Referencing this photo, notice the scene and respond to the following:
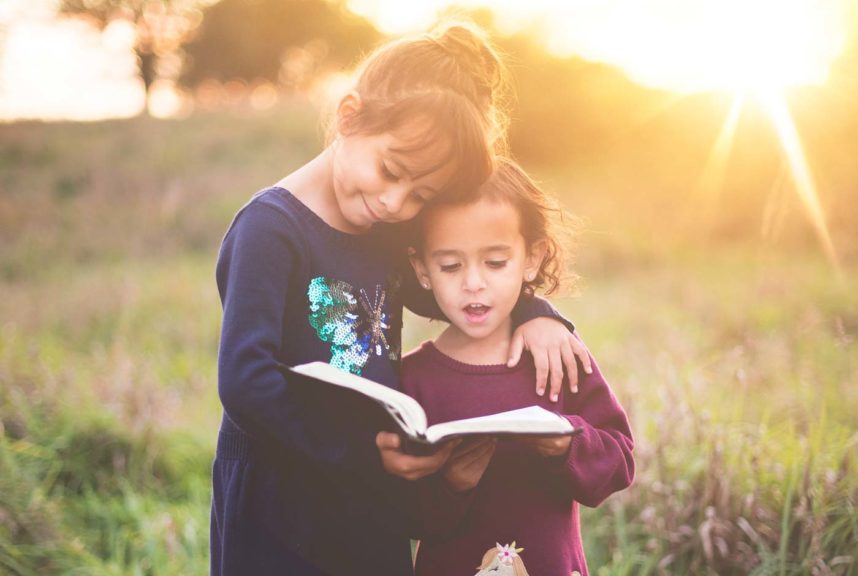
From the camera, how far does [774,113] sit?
396 inches

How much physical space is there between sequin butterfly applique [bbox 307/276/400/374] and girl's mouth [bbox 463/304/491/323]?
228mm

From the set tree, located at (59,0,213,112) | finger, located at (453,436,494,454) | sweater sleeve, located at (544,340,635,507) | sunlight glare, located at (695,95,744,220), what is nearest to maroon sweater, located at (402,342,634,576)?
sweater sleeve, located at (544,340,635,507)

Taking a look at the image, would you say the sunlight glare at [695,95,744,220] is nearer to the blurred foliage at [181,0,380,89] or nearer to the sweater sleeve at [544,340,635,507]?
the sweater sleeve at [544,340,635,507]

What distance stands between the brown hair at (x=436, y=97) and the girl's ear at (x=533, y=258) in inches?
10.2

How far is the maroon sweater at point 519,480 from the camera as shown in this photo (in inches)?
70.5

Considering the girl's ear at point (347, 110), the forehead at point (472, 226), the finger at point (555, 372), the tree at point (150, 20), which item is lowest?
the finger at point (555, 372)

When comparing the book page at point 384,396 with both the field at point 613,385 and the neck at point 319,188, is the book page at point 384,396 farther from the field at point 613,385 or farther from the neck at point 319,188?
the field at point 613,385

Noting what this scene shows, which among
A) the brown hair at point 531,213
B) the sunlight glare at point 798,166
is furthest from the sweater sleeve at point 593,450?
the sunlight glare at point 798,166

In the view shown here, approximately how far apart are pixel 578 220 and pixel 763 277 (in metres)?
6.55

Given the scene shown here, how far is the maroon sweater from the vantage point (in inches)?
70.5

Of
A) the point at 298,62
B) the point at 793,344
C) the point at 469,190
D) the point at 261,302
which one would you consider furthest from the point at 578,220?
the point at 298,62

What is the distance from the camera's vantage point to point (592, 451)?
180 centimetres

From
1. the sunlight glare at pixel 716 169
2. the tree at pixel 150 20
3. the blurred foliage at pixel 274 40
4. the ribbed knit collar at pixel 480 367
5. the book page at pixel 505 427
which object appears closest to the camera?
the book page at pixel 505 427

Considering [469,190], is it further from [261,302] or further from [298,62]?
[298,62]
